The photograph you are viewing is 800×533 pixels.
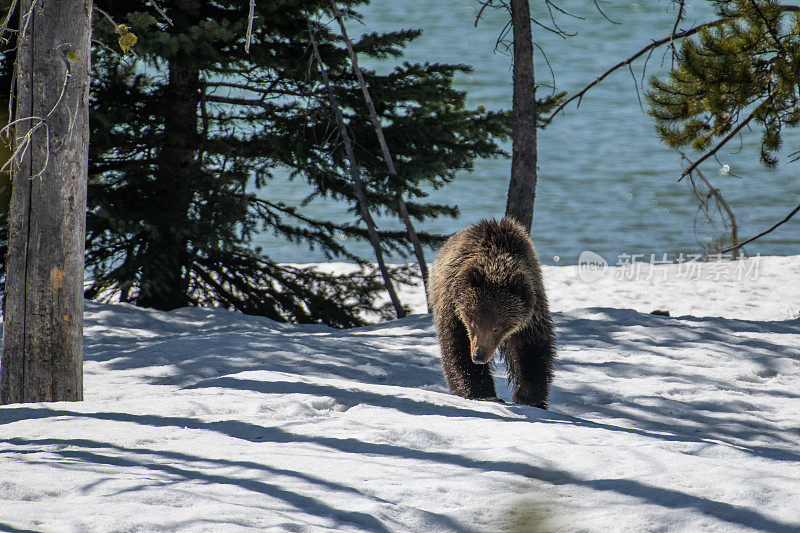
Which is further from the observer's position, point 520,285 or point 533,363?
point 533,363

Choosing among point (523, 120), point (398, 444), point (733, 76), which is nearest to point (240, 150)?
point (523, 120)

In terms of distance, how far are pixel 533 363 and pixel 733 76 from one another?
472cm

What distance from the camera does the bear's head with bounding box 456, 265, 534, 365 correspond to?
15.4 feet

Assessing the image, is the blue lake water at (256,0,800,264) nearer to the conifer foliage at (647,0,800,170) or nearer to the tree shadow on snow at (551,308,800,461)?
the conifer foliage at (647,0,800,170)

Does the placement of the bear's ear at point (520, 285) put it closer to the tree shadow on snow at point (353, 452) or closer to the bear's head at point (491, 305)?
the bear's head at point (491, 305)

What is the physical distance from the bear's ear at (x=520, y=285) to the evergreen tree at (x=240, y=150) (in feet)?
16.0

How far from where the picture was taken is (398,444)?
357cm

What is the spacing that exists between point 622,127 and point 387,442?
35973 millimetres

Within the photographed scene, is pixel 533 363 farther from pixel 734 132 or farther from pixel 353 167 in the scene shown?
pixel 734 132

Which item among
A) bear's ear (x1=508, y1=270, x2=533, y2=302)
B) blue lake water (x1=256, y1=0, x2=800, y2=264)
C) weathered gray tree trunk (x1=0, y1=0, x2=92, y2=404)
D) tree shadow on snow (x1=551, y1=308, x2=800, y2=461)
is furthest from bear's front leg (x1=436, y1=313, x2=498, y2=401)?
blue lake water (x1=256, y1=0, x2=800, y2=264)

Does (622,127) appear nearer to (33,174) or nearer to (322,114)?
(322,114)

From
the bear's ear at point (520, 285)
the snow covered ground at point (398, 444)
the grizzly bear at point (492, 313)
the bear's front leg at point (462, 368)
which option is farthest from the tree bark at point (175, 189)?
the bear's ear at point (520, 285)

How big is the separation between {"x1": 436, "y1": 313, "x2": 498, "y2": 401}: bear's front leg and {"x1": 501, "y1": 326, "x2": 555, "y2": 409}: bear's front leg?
0.88 ft

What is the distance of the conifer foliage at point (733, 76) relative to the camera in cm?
782
